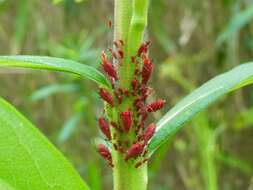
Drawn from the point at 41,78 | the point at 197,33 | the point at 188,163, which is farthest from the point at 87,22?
the point at 188,163

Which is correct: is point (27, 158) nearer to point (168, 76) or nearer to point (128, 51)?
point (128, 51)

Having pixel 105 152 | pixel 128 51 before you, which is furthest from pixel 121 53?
pixel 105 152

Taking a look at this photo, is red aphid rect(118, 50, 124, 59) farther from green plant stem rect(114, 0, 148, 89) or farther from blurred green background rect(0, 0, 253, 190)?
blurred green background rect(0, 0, 253, 190)

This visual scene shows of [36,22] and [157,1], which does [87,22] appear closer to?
[36,22]

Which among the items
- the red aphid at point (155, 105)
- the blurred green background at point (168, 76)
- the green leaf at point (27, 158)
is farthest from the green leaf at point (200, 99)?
the blurred green background at point (168, 76)

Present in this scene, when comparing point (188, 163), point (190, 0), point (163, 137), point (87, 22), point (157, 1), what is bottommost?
point (163, 137)

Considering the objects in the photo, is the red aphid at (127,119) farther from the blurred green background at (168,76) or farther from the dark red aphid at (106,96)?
the blurred green background at (168,76)

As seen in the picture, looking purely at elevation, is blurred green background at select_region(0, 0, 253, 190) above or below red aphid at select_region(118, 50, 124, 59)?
above

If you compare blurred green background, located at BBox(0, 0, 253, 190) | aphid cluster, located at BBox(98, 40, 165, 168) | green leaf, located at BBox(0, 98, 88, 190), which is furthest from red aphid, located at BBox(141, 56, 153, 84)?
blurred green background, located at BBox(0, 0, 253, 190)
